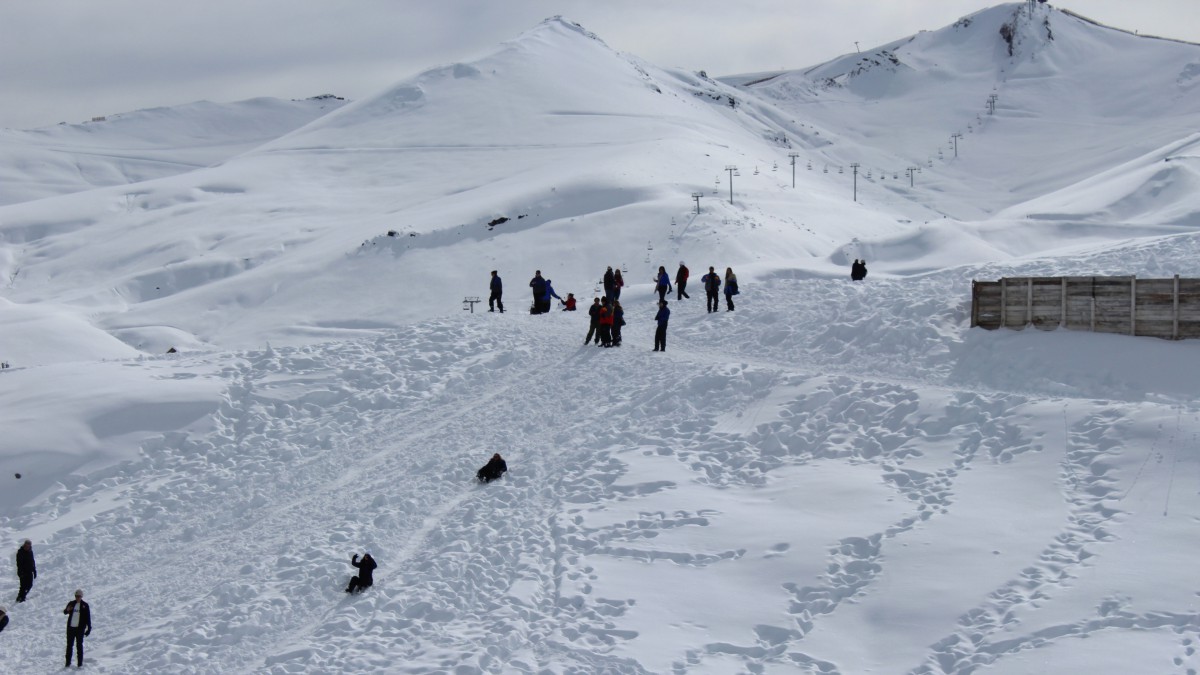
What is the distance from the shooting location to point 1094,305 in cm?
2025

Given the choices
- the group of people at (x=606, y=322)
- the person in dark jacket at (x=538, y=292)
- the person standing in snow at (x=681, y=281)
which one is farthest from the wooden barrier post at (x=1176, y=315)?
the person in dark jacket at (x=538, y=292)

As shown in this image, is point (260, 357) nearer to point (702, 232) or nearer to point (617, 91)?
point (702, 232)

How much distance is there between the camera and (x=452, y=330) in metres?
25.5

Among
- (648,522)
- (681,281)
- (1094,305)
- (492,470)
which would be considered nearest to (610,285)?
(681,281)

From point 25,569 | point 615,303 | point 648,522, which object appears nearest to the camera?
point 25,569

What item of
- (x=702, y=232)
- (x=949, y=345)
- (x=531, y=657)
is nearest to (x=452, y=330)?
(x=949, y=345)

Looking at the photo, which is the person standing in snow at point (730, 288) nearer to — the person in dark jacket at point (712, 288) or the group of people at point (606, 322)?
the person in dark jacket at point (712, 288)

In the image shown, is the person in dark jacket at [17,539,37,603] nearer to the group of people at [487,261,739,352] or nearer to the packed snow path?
the packed snow path

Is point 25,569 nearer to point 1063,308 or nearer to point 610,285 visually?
point 610,285

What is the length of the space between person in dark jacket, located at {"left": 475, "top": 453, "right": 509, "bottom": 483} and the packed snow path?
8.9 inches

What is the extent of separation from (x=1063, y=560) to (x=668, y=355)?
1118 cm

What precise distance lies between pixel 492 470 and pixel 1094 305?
38.7 ft

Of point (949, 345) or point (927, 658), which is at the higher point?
point (949, 345)

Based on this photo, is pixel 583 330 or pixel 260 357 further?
pixel 583 330
